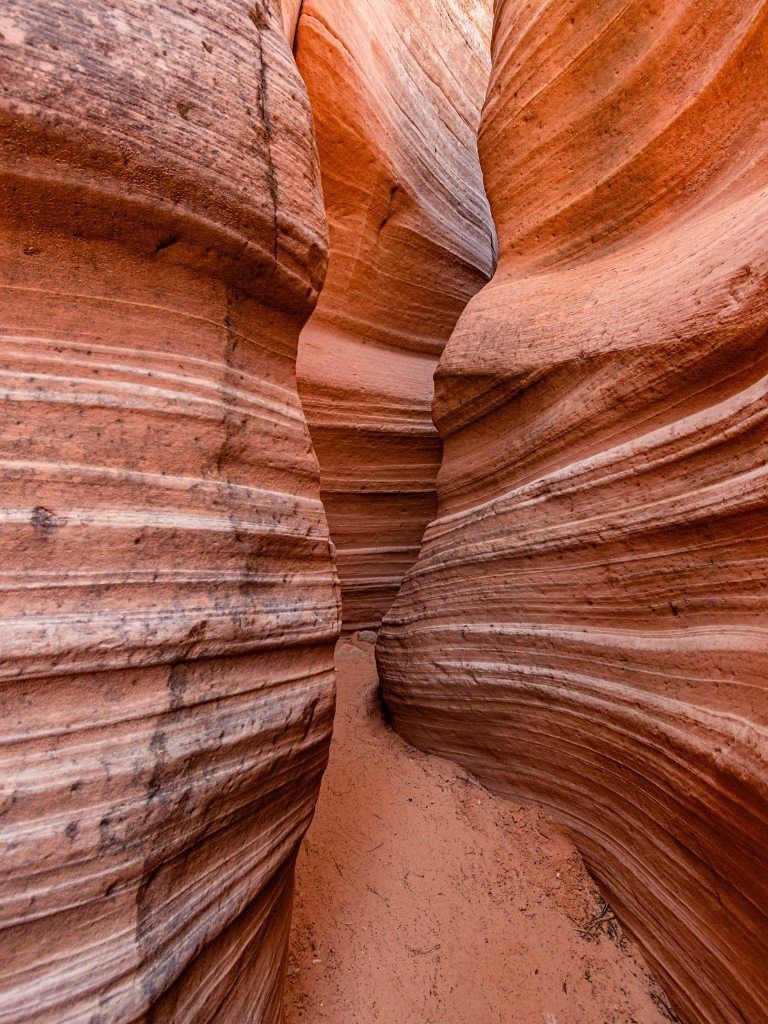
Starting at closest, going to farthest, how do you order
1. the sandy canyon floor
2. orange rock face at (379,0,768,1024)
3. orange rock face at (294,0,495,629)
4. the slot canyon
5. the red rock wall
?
the red rock wall, the slot canyon, orange rock face at (379,0,768,1024), the sandy canyon floor, orange rock face at (294,0,495,629)

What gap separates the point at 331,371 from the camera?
4.25 meters

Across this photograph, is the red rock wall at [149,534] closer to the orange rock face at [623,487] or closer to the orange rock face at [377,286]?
the orange rock face at [623,487]

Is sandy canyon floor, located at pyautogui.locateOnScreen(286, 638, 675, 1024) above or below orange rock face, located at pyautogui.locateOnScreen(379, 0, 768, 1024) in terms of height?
below

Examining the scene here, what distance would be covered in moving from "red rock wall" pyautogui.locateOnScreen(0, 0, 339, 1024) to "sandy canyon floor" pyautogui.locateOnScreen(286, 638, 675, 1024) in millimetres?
399

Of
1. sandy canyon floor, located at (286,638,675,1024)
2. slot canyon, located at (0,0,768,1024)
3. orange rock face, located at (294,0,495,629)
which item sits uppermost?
orange rock face, located at (294,0,495,629)

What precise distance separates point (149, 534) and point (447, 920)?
183 centimetres

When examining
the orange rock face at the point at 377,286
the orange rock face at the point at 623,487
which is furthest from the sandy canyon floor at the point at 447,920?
the orange rock face at the point at 377,286

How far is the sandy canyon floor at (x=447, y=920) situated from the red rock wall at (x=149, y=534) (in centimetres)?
40

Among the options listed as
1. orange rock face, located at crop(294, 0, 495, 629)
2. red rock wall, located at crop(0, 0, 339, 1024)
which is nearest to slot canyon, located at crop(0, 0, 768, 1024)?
red rock wall, located at crop(0, 0, 339, 1024)

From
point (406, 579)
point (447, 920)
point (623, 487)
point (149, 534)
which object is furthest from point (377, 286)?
point (447, 920)

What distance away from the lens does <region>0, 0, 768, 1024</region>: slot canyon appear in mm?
1209

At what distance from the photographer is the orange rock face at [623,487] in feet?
5.63

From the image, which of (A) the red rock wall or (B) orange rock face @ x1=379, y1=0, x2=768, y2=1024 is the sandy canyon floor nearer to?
(B) orange rock face @ x1=379, y1=0, x2=768, y2=1024

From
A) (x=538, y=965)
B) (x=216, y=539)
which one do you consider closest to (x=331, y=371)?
(x=216, y=539)
